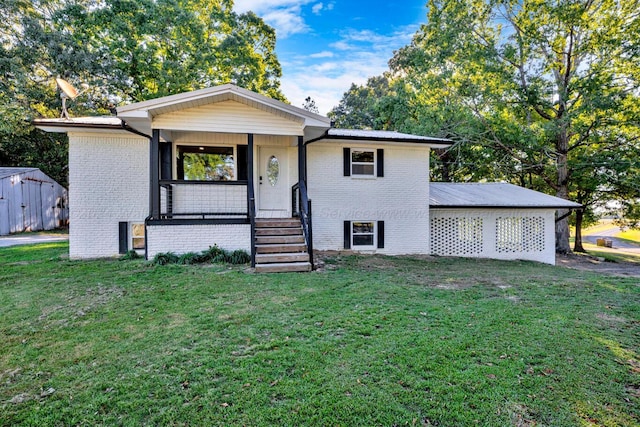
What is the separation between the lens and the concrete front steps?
7.12m

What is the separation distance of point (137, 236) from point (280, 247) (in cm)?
477

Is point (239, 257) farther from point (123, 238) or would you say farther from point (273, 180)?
point (123, 238)

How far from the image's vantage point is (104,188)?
877 cm

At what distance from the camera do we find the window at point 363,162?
10.3 m

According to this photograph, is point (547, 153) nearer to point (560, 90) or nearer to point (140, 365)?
point (560, 90)

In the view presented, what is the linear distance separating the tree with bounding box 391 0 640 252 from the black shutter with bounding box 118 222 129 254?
1549cm

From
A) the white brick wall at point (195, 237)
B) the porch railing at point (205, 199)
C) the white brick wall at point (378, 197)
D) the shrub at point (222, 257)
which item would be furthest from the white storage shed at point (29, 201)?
the white brick wall at point (378, 197)

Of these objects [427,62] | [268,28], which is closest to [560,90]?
[427,62]

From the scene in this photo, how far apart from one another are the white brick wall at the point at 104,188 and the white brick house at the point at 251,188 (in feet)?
0.10

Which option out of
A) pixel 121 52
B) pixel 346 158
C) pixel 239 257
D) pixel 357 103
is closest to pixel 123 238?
pixel 239 257

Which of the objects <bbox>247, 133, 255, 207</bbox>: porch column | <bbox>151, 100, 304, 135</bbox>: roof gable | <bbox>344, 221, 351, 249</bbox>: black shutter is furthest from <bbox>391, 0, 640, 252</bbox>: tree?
<bbox>247, 133, 255, 207</bbox>: porch column

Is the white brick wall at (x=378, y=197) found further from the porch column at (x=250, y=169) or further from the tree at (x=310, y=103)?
the tree at (x=310, y=103)

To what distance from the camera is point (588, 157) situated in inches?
608

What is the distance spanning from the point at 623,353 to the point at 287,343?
12.5ft
